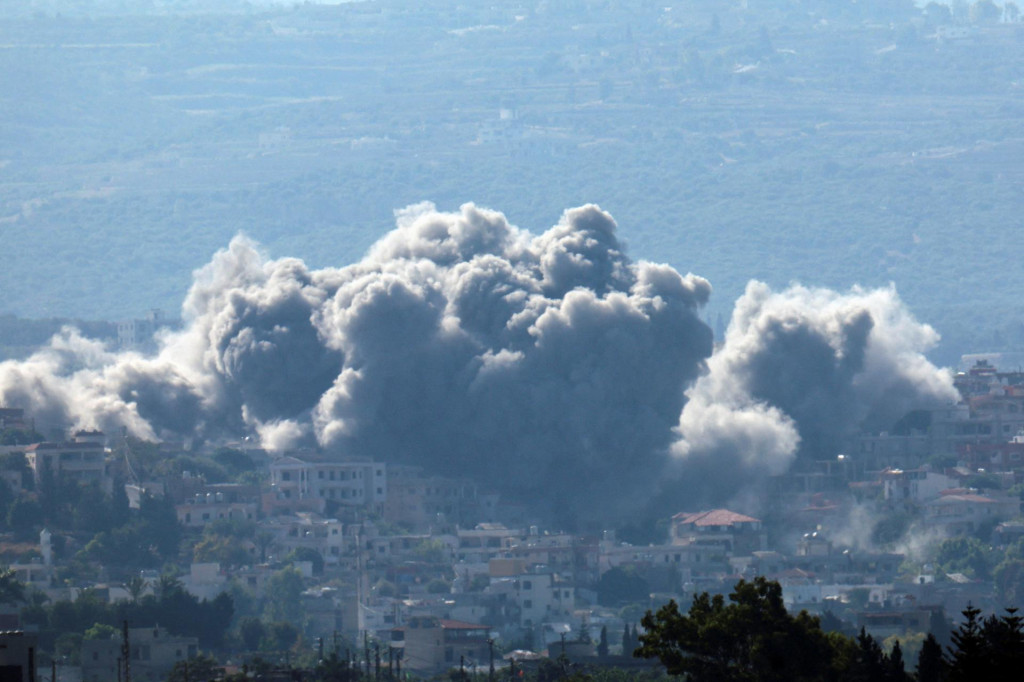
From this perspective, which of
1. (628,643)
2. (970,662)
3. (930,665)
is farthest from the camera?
(628,643)

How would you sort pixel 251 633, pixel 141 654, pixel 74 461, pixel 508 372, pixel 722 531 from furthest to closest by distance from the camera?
1. pixel 508 372
2. pixel 722 531
3. pixel 74 461
4. pixel 251 633
5. pixel 141 654

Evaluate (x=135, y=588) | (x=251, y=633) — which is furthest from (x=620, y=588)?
(x=135, y=588)

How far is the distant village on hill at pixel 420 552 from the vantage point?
7925 cm

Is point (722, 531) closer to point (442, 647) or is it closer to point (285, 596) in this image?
point (285, 596)

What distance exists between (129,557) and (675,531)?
18.7 metres

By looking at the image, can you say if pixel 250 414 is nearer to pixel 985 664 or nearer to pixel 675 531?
pixel 675 531

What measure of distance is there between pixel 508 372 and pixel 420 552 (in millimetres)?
7655

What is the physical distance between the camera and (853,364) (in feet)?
355

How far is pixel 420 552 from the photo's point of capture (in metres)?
95.9

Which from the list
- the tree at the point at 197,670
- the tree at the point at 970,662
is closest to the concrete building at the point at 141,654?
the tree at the point at 197,670

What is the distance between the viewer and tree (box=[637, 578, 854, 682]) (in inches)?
1802

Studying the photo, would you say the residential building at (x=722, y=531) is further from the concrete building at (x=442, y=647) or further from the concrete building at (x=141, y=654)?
the concrete building at (x=141, y=654)

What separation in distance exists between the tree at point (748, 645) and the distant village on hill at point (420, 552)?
27.0m

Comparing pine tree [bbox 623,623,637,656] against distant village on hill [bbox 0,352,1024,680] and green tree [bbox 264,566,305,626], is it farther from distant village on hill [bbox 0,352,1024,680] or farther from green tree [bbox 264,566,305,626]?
green tree [bbox 264,566,305,626]
